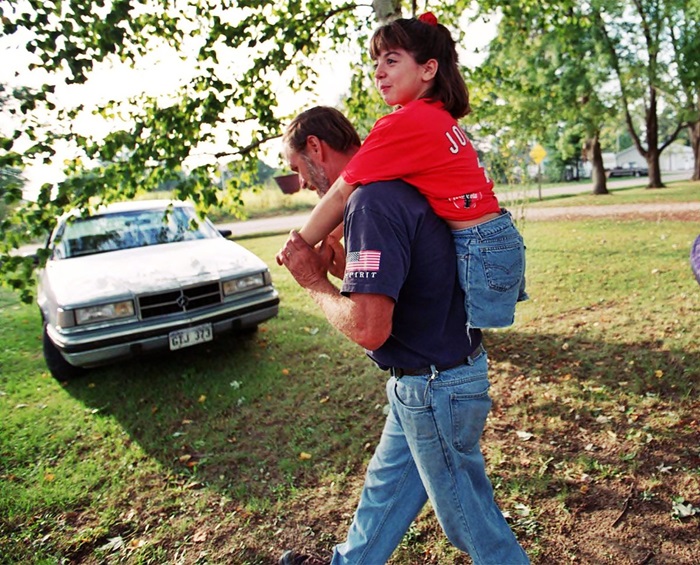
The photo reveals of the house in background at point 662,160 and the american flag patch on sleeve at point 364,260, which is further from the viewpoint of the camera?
the house in background at point 662,160

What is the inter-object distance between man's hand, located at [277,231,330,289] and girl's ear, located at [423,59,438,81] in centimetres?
65

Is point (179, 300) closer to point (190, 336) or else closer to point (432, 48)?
point (190, 336)

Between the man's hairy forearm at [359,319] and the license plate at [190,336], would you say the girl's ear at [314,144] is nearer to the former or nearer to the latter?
the man's hairy forearm at [359,319]

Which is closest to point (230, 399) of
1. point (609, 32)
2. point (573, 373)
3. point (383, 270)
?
point (573, 373)

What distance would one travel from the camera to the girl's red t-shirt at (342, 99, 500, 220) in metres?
1.56

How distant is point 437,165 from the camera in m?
1.58

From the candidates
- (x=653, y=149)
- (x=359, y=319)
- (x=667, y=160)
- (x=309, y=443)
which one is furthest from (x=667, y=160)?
(x=359, y=319)

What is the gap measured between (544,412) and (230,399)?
8.61 ft

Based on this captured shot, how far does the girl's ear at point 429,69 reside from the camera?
173cm

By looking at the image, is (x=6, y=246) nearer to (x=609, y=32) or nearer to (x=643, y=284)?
(x=643, y=284)

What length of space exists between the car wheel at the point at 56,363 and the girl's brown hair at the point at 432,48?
16.1ft

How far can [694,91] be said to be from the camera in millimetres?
23828

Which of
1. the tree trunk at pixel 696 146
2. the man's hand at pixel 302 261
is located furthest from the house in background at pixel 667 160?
the man's hand at pixel 302 261

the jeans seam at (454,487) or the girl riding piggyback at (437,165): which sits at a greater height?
the girl riding piggyback at (437,165)
